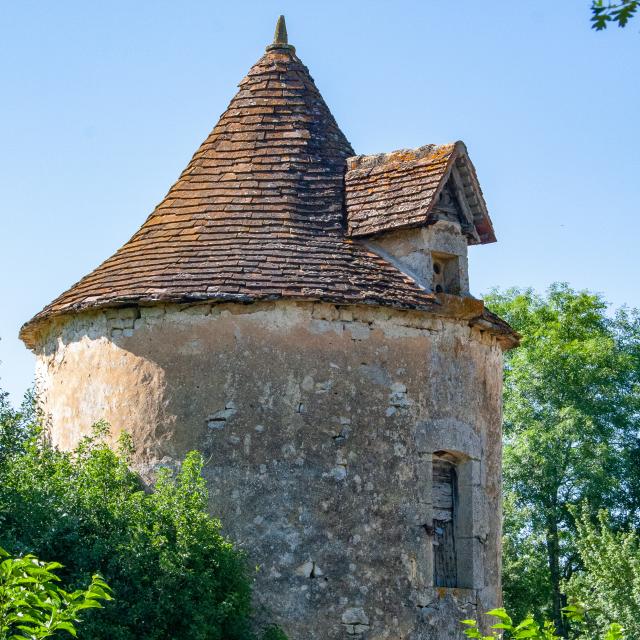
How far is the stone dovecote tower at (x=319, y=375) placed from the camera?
12.9 metres

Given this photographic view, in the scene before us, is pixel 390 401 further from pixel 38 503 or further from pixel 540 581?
pixel 540 581

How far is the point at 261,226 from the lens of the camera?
46.7 feet

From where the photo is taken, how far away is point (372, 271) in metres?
14.0

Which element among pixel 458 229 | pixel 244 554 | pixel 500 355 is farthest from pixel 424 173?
pixel 244 554

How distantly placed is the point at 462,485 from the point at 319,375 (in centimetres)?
224

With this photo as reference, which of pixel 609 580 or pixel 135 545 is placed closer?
pixel 135 545

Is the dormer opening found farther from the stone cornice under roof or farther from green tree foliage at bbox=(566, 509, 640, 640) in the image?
green tree foliage at bbox=(566, 509, 640, 640)

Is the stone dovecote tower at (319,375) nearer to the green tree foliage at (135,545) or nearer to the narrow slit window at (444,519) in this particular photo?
the narrow slit window at (444,519)

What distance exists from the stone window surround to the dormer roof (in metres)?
2.44

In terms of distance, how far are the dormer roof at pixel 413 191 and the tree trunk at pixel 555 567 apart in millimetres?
11800

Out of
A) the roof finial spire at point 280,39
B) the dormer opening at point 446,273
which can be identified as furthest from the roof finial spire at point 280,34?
the dormer opening at point 446,273

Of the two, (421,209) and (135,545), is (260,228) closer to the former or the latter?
(421,209)

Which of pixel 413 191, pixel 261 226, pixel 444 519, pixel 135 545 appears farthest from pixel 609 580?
pixel 135 545

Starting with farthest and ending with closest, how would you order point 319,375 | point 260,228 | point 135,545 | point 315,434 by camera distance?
point 260,228
point 319,375
point 315,434
point 135,545
